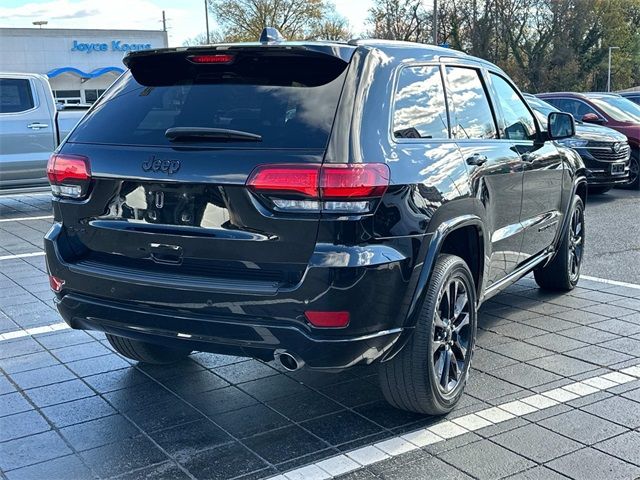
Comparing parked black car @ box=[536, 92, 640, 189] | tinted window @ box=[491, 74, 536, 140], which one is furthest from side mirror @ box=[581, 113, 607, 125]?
tinted window @ box=[491, 74, 536, 140]

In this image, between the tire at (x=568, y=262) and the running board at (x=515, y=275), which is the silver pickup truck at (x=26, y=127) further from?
the running board at (x=515, y=275)

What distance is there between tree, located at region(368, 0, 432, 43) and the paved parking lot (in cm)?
4568

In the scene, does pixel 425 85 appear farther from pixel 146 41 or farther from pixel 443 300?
pixel 146 41

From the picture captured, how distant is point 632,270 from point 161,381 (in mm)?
4770

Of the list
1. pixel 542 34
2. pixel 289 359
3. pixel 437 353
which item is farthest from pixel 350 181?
pixel 542 34

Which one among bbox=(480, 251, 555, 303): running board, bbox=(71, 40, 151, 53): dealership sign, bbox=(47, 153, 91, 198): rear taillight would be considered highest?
bbox=(71, 40, 151, 53): dealership sign

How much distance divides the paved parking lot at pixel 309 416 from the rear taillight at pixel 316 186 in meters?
1.17

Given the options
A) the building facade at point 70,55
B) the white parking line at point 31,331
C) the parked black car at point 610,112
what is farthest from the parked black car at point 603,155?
the building facade at point 70,55

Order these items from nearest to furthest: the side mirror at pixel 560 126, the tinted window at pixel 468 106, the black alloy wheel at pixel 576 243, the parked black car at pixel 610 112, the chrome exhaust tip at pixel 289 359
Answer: the chrome exhaust tip at pixel 289 359
the tinted window at pixel 468 106
the side mirror at pixel 560 126
the black alloy wheel at pixel 576 243
the parked black car at pixel 610 112

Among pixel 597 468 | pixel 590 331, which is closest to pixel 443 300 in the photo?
pixel 597 468

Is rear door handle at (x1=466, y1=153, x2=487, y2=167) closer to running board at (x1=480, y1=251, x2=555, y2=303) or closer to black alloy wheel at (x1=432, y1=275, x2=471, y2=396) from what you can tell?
black alloy wheel at (x1=432, y1=275, x2=471, y2=396)

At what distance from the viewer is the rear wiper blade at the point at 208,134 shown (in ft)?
10.9

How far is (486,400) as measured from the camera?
412 centimetres

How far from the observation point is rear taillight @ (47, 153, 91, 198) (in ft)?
12.0
